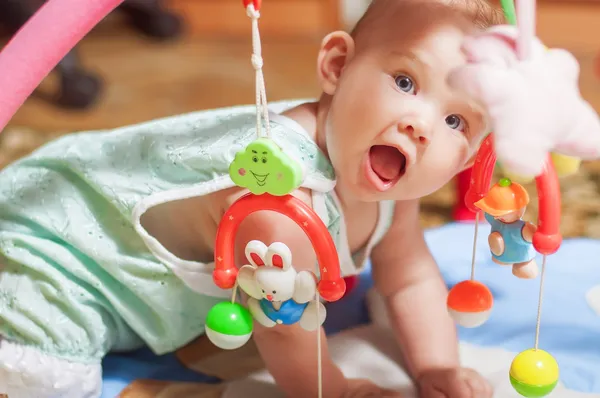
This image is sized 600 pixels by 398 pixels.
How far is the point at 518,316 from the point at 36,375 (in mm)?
518

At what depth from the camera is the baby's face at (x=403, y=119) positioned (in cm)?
57

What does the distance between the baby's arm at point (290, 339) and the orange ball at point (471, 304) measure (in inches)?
5.1

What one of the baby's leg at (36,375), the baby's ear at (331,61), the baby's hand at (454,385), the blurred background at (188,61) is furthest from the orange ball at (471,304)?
the blurred background at (188,61)

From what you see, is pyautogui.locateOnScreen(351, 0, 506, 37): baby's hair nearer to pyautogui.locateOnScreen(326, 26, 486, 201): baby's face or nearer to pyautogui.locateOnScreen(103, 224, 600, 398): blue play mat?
pyautogui.locateOnScreen(326, 26, 486, 201): baby's face

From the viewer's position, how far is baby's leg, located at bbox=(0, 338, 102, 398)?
0.69m

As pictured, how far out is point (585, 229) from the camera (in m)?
1.06

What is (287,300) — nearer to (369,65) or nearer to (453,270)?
(369,65)

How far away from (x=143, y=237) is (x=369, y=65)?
0.27m

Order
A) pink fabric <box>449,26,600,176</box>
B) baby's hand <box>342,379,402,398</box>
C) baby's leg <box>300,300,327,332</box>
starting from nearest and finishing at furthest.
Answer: pink fabric <box>449,26,600,176</box>
baby's leg <box>300,300,327,332</box>
baby's hand <box>342,379,402,398</box>

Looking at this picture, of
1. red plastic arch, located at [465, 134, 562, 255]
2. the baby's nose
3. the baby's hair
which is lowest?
red plastic arch, located at [465, 134, 562, 255]

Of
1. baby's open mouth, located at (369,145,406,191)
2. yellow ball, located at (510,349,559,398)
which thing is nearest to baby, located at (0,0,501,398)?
baby's open mouth, located at (369,145,406,191)

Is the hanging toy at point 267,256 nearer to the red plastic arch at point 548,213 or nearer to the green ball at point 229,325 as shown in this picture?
the green ball at point 229,325

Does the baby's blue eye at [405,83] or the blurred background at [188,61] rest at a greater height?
the baby's blue eye at [405,83]

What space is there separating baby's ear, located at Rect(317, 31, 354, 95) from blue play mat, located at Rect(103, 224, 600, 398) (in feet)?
1.03
